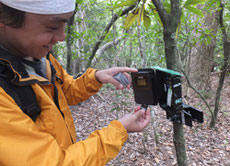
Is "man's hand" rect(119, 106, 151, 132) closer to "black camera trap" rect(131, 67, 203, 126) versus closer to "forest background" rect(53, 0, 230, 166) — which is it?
"black camera trap" rect(131, 67, 203, 126)

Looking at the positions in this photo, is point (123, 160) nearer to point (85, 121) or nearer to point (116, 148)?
Answer: point (85, 121)

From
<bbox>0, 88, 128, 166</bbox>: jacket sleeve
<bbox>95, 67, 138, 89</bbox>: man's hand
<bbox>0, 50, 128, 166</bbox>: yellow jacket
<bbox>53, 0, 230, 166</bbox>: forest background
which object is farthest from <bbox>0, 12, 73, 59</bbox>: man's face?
<bbox>53, 0, 230, 166</bbox>: forest background

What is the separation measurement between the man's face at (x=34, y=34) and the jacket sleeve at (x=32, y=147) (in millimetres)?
316

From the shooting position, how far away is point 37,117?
0.92 metres

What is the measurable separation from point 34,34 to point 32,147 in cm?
59

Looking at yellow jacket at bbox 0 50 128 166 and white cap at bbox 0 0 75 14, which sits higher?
white cap at bbox 0 0 75 14

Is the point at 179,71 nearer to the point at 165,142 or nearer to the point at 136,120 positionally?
the point at 136,120

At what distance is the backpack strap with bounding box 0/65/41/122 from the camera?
0.76 meters

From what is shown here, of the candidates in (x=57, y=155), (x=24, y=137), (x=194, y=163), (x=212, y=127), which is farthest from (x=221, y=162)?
(x=24, y=137)

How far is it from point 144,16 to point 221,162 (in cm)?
303

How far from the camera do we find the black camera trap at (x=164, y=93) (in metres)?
1.07

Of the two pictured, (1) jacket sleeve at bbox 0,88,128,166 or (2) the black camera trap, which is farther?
(2) the black camera trap

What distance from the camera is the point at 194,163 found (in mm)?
2785

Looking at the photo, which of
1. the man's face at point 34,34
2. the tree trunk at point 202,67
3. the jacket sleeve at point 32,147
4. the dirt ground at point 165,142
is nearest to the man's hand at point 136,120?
the jacket sleeve at point 32,147
